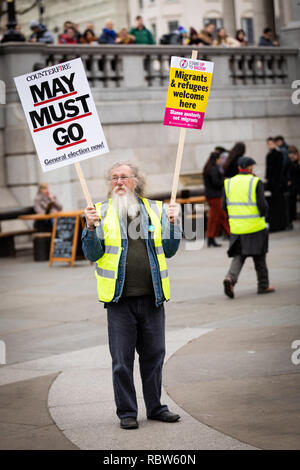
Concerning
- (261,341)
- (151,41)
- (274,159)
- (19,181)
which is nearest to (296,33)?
(151,41)

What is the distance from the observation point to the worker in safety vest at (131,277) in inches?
262

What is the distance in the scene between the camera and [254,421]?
21.6ft

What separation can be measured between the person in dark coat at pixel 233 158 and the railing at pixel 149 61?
5.36 metres

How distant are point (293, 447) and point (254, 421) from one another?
2.35 ft

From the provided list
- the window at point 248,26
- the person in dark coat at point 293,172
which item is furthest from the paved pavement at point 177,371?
the window at point 248,26

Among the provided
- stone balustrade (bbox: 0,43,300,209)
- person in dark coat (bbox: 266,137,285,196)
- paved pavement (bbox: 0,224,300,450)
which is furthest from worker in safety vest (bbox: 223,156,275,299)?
person in dark coat (bbox: 266,137,285,196)

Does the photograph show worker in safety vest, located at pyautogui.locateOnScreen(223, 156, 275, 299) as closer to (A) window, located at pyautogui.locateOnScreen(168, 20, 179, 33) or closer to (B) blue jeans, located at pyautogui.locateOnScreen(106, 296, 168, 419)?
(B) blue jeans, located at pyautogui.locateOnScreen(106, 296, 168, 419)

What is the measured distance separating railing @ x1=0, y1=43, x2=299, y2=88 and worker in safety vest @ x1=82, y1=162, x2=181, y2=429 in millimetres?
15224

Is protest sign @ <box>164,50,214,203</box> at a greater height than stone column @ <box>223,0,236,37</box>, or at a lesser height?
lesser

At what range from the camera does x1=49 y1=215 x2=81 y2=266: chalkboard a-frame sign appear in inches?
690

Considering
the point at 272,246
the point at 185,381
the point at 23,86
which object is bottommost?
the point at 272,246

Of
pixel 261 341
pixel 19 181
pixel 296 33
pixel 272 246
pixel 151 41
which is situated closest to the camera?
pixel 261 341

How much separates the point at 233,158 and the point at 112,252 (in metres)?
11.9
